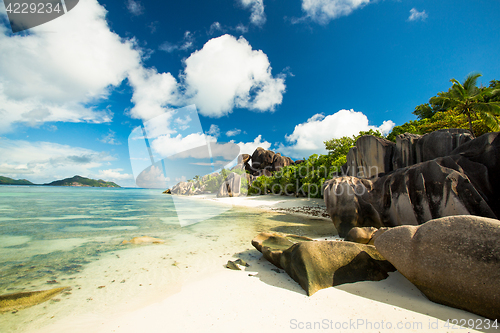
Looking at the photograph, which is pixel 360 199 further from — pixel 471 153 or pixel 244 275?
pixel 244 275

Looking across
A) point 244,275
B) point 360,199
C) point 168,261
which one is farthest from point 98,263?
point 360,199

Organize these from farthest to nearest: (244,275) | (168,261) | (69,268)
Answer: (168,261) < (69,268) < (244,275)

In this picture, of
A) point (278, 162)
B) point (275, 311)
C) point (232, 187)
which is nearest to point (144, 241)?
point (275, 311)

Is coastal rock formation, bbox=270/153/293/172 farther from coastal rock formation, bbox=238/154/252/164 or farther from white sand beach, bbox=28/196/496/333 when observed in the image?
white sand beach, bbox=28/196/496/333

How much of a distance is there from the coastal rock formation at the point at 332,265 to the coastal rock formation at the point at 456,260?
0.76 metres

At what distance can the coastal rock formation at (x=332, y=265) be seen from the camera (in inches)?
158

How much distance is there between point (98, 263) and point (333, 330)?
6.68 m

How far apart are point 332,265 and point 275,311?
66.2 inches

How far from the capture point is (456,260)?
3.03 meters

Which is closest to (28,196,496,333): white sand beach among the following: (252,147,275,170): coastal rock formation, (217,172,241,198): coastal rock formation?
(217,172,241,198): coastal rock formation

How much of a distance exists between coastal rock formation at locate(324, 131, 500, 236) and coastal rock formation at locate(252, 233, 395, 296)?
12.1 ft

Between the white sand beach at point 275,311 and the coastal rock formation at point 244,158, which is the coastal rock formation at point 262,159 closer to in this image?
the coastal rock formation at point 244,158

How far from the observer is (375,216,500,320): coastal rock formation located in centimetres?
281

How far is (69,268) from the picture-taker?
5.69m
